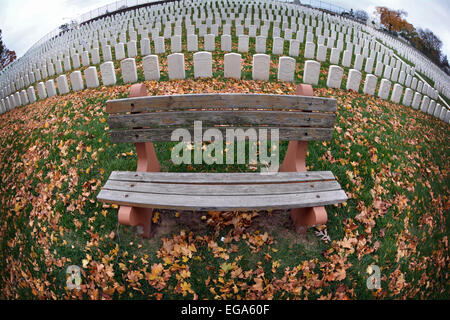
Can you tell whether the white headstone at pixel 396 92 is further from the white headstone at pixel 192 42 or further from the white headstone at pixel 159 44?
the white headstone at pixel 159 44

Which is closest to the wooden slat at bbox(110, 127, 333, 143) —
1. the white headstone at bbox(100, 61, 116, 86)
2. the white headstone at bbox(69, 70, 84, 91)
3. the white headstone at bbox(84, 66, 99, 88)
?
the white headstone at bbox(100, 61, 116, 86)

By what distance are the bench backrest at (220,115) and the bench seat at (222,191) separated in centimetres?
44

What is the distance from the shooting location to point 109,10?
27.0 m

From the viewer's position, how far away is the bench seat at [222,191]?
1922mm

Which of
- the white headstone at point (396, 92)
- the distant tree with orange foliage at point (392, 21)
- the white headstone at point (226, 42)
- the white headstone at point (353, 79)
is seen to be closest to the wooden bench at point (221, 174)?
the white headstone at point (353, 79)

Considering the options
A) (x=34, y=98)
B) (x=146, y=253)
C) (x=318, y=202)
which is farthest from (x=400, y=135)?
(x=34, y=98)

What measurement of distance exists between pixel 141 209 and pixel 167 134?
80cm

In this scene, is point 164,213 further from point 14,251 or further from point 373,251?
point 373,251

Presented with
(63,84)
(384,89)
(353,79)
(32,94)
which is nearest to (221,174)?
(353,79)

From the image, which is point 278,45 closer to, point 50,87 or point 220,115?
point 220,115

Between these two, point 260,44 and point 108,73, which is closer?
point 108,73

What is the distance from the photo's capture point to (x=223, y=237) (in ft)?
7.96

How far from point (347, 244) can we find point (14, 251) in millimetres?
4037

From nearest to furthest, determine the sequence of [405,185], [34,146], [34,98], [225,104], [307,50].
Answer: [225,104]
[405,185]
[34,146]
[34,98]
[307,50]
